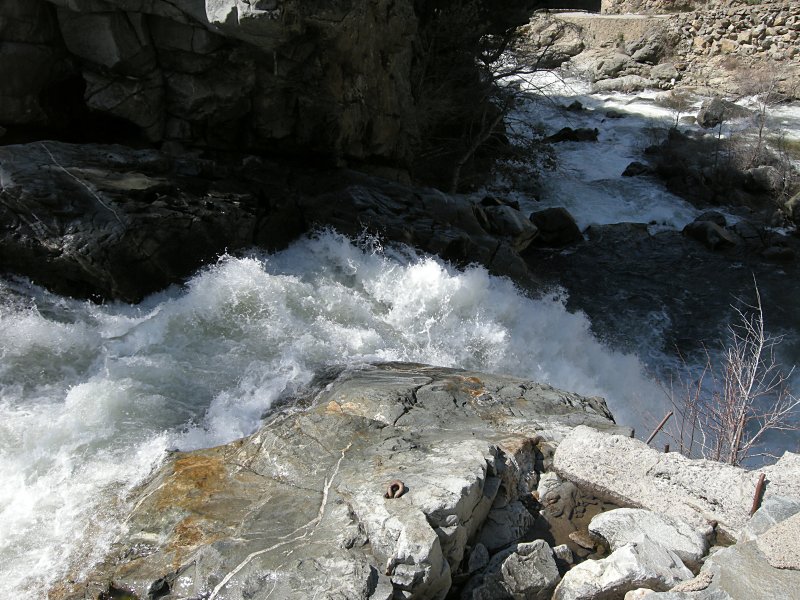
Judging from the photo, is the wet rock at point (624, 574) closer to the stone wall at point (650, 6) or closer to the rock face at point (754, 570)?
the rock face at point (754, 570)

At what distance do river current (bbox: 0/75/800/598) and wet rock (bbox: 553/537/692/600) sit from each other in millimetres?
2979

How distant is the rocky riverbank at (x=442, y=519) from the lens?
12.6 feet

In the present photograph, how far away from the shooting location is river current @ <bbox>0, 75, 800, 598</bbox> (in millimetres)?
5094

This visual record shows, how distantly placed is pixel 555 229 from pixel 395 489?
34.5 feet

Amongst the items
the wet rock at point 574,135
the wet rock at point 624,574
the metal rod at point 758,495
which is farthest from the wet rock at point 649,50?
the wet rock at point 624,574

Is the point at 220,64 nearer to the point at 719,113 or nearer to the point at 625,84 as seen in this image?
the point at 719,113

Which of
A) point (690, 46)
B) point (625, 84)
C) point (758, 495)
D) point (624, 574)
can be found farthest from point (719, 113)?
point (624, 574)

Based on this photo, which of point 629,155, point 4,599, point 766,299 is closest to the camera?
point 4,599

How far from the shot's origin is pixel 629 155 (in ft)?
61.0

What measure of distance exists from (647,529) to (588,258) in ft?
31.7

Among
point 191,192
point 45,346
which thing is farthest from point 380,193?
point 45,346

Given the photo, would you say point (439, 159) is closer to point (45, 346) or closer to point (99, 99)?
point (99, 99)

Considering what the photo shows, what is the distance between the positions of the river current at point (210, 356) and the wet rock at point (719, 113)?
1097cm

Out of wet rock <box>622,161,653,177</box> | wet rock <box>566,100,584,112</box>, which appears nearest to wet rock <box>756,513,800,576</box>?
wet rock <box>622,161,653,177</box>
